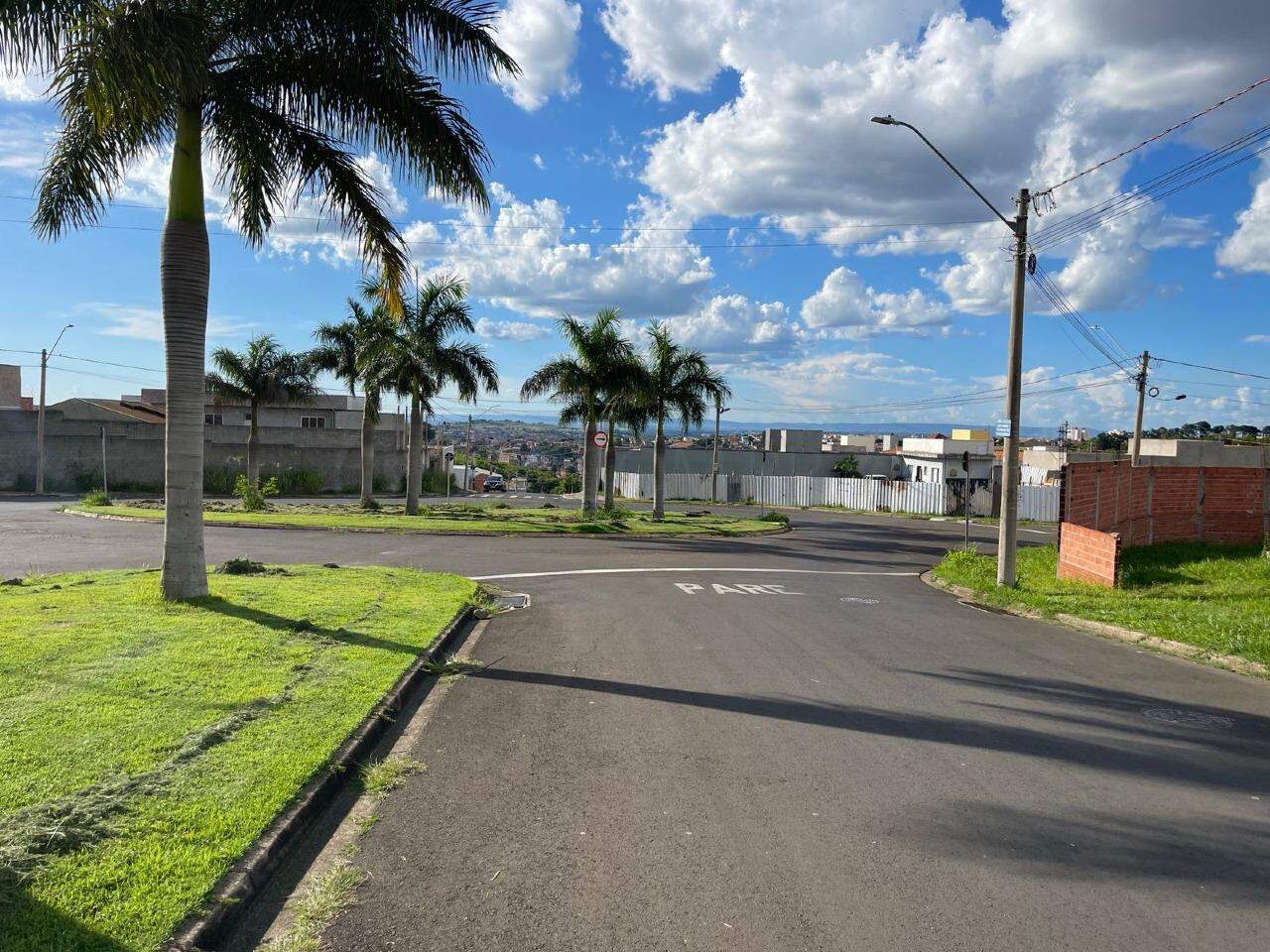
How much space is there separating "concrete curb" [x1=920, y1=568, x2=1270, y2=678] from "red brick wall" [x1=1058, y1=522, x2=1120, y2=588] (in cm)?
200

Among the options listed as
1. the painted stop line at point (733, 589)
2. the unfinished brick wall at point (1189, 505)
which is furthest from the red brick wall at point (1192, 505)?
the painted stop line at point (733, 589)

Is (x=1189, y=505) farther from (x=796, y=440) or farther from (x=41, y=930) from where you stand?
(x=796, y=440)

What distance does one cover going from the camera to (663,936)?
12.5 feet

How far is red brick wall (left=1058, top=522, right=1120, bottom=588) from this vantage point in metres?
14.9

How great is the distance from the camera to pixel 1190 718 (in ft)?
25.0

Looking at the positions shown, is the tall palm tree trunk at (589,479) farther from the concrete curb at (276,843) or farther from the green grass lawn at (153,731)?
the concrete curb at (276,843)

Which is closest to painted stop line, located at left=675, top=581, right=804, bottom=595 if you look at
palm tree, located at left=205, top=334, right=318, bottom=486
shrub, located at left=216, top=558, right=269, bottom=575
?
shrub, located at left=216, top=558, right=269, bottom=575

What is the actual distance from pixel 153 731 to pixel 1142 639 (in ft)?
35.7

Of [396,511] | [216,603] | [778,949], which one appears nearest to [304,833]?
[778,949]

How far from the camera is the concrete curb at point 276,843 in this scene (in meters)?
3.63

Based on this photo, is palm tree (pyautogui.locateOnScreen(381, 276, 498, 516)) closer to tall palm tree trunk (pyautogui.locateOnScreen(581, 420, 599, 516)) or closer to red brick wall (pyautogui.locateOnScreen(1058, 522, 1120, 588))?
tall palm tree trunk (pyautogui.locateOnScreen(581, 420, 599, 516))

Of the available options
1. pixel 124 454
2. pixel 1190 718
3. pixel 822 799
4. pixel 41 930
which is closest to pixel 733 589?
pixel 1190 718

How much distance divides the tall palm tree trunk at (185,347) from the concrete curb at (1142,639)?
1110 centimetres

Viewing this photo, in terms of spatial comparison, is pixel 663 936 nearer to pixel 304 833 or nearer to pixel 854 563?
pixel 304 833
